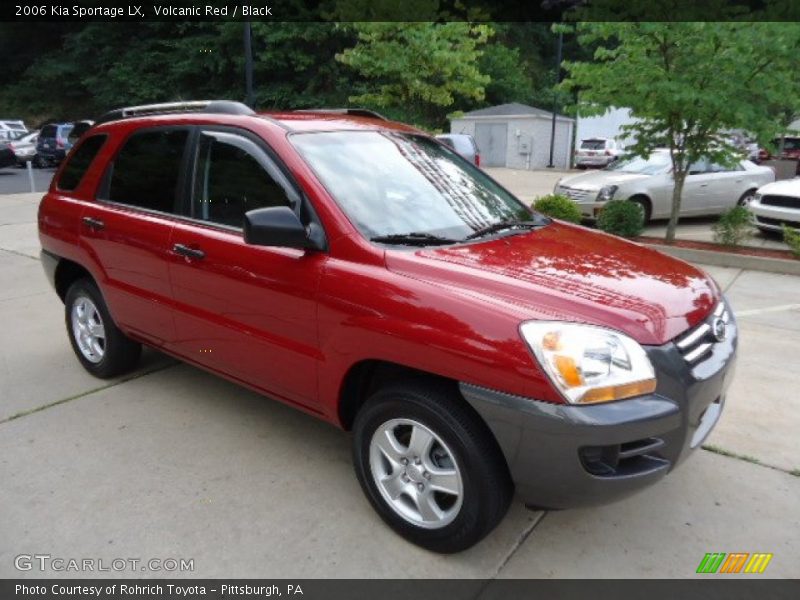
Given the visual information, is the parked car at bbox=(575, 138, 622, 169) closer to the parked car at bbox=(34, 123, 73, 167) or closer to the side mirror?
the parked car at bbox=(34, 123, 73, 167)

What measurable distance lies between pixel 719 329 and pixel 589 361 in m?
0.88

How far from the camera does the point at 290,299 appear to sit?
298cm

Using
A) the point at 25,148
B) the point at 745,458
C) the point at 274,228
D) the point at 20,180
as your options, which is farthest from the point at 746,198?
the point at 25,148

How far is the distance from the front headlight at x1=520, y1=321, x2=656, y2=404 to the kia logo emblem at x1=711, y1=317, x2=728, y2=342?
0.59 m

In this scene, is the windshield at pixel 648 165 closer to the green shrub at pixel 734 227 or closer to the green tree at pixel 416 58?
the green shrub at pixel 734 227

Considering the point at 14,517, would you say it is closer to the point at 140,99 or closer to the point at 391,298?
the point at 391,298

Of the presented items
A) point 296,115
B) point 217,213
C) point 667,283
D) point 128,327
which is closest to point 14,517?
point 128,327

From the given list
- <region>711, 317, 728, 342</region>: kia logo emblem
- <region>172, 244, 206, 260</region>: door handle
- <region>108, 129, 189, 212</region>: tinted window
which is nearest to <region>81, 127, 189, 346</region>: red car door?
<region>108, 129, 189, 212</region>: tinted window

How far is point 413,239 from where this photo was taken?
9.59 feet

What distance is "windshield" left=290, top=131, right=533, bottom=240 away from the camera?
301cm

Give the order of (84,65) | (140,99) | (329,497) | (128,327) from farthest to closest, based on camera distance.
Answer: (84,65), (140,99), (128,327), (329,497)

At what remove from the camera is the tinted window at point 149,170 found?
145 inches
